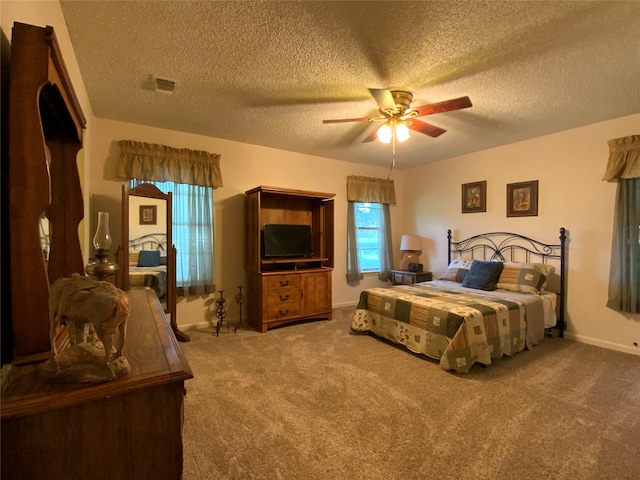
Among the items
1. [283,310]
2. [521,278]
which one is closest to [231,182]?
[283,310]

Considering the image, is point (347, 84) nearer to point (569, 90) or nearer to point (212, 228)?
point (569, 90)

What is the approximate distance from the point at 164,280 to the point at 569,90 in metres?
4.25

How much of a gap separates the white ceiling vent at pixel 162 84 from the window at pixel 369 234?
10.9 ft

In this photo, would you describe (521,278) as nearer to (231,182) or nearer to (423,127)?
(423,127)

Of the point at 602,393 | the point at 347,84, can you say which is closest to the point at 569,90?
the point at 347,84

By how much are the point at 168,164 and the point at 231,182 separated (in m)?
0.79

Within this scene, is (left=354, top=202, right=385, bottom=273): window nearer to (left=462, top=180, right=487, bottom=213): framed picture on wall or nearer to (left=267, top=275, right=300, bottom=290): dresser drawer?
(left=462, top=180, right=487, bottom=213): framed picture on wall

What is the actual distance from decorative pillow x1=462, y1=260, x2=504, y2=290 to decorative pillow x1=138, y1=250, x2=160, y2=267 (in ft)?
12.1

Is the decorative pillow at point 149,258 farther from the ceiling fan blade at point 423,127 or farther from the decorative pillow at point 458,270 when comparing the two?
the decorative pillow at point 458,270

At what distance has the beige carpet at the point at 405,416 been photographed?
158 cm

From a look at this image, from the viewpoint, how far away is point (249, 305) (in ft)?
13.5

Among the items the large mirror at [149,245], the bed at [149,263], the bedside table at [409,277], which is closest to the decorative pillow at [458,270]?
the bedside table at [409,277]

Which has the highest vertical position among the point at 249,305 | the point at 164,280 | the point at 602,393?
the point at 164,280

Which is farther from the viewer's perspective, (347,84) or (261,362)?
(261,362)
